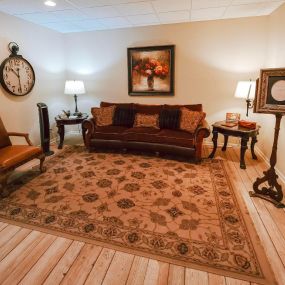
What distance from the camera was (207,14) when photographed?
364cm

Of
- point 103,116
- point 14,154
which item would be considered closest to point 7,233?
point 14,154

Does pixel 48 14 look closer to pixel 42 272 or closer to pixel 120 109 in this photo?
pixel 120 109

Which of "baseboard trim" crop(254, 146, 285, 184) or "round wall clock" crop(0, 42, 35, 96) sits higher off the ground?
"round wall clock" crop(0, 42, 35, 96)

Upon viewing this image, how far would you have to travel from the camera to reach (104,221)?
2.15m

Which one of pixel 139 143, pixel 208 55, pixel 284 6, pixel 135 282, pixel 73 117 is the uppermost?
pixel 284 6

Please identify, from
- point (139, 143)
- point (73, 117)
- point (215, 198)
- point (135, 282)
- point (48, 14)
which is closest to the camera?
point (135, 282)

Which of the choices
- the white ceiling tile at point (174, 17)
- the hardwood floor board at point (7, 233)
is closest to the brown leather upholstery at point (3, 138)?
the hardwood floor board at point (7, 233)

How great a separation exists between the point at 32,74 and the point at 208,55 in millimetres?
3387

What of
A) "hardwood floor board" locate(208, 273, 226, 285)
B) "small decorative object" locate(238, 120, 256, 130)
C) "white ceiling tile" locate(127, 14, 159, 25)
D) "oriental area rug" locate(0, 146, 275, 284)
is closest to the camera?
"hardwood floor board" locate(208, 273, 226, 285)

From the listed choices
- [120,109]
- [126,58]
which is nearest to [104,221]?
[120,109]

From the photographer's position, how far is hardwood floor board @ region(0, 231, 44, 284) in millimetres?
1614

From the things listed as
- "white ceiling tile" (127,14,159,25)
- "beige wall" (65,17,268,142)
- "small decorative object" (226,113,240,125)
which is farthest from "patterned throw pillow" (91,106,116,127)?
"small decorative object" (226,113,240,125)

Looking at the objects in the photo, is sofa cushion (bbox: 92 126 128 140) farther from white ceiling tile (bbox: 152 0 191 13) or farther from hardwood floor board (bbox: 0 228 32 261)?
hardwood floor board (bbox: 0 228 32 261)

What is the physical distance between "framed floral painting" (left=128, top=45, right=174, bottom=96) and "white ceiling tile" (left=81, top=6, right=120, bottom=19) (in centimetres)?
97
